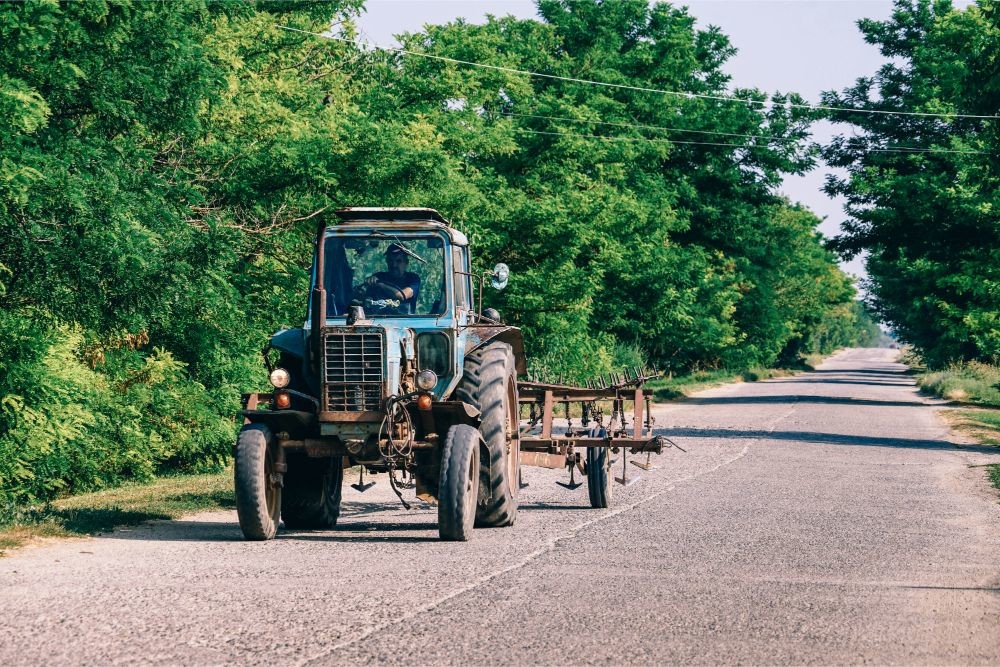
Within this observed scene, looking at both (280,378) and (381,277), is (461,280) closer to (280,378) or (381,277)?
(381,277)

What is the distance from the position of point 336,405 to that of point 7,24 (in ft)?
21.7

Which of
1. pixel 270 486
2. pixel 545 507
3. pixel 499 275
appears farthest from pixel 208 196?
pixel 270 486

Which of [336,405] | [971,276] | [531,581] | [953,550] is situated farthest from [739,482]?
[971,276]

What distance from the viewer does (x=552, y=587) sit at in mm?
9406

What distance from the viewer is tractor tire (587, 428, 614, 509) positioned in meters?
14.6

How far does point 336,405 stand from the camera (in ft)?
40.1

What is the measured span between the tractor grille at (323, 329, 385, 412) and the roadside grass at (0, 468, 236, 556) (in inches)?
101

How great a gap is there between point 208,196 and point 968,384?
38254 millimetres

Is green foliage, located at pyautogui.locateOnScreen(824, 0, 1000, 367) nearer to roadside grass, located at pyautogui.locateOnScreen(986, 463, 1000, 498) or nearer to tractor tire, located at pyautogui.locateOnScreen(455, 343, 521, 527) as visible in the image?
roadside grass, located at pyautogui.locateOnScreen(986, 463, 1000, 498)

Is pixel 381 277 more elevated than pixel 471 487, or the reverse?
pixel 381 277

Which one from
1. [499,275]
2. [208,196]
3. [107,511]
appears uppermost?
[208,196]

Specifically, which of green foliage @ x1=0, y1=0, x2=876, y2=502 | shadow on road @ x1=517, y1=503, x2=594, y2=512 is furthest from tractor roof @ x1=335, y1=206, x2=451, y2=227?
green foliage @ x1=0, y1=0, x2=876, y2=502

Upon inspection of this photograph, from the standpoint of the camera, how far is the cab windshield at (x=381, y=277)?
13.0 metres

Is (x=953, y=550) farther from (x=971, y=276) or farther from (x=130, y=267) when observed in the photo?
(x=971, y=276)
